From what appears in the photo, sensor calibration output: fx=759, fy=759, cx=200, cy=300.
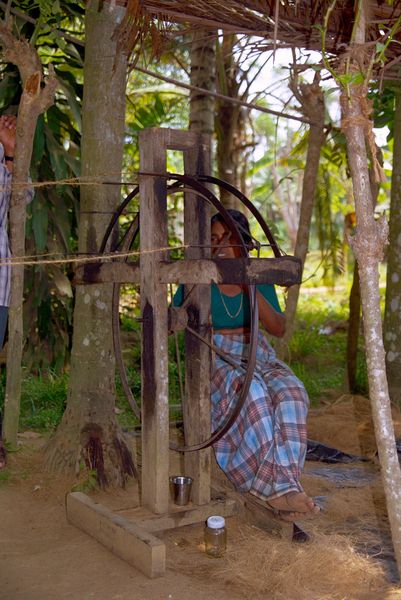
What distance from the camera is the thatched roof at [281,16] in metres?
3.33

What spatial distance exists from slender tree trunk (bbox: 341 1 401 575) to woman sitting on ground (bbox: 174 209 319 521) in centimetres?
74

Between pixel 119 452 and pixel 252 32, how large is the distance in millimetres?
2220

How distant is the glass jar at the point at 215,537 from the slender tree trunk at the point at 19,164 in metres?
1.54

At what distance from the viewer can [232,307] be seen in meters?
3.84

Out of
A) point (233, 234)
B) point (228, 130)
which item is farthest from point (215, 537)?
point (228, 130)

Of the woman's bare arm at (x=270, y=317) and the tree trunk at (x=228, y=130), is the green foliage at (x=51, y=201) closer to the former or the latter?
the woman's bare arm at (x=270, y=317)

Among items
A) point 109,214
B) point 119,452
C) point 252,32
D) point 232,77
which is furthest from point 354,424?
point 232,77

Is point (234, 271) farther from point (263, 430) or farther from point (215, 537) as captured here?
point (215, 537)

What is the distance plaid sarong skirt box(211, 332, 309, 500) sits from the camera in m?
3.30

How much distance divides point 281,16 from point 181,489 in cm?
221

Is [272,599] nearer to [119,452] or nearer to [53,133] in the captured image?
[119,452]

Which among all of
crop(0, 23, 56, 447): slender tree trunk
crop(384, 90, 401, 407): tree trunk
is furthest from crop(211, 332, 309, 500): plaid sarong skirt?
crop(384, 90, 401, 407): tree trunk

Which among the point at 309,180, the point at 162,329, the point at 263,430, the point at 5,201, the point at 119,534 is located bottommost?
the point at 119,534

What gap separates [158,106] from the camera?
8016 mm
